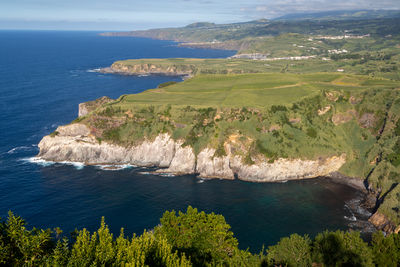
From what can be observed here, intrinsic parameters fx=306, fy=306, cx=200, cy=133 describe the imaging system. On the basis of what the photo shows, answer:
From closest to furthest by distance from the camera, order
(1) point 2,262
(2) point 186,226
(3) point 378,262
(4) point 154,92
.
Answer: (1) point 2,262, (3) point 378,262, (2) point 186,226, (4) point 154,92

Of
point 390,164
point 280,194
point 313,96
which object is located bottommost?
point 280,194

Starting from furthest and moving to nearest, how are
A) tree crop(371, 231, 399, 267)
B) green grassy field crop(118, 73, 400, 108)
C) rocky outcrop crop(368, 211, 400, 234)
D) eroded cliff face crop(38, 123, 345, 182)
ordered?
green grassy field crop(118, 73, 400, 108) < eroded cliff face crop(38, 123, 345, 182) < rocky outcrop crop(368, 211, 400, 234) < tree crop(371, 231, 399, 267)

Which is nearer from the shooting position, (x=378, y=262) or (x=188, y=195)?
(x=378, y=262)

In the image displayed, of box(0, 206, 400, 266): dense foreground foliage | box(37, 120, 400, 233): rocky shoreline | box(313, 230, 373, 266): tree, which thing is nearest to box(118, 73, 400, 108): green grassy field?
box(37, 120, 400, 233): rocky shoreline

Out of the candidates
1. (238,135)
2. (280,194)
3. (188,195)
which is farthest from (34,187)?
(280,194)

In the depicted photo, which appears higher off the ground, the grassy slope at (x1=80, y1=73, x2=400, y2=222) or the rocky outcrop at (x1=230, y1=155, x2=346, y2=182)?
the grassy slope at (x1=80, y1=73, x2=400, y2=222)

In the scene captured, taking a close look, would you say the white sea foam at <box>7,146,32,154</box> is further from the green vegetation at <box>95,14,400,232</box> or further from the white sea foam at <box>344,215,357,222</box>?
the white sea foam at <box>344,215,357,222</box>

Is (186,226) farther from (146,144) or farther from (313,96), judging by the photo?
(313,96)

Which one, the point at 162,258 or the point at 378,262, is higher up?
the point at 162,258
